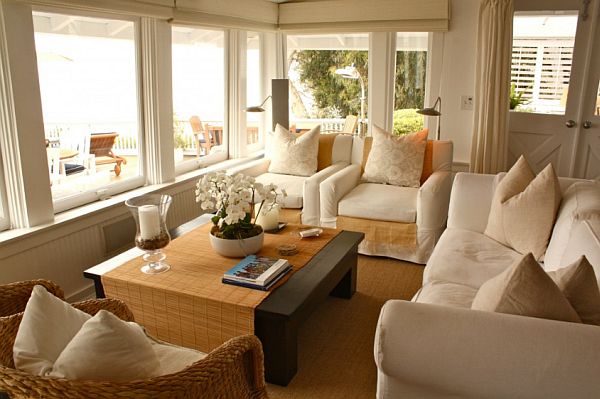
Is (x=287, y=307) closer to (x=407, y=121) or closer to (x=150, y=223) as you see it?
(x=150, y=223)

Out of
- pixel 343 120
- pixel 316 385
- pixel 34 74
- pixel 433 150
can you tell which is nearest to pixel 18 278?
pixel 34 74

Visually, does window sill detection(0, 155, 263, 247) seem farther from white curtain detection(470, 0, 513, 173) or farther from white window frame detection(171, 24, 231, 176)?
white curtain detection(470, 0, 513, 173)

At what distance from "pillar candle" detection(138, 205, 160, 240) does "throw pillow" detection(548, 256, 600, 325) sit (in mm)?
1767

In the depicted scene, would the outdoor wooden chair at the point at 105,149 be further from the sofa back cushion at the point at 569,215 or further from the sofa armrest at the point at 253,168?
the sofa back cushion at the point at 569,215

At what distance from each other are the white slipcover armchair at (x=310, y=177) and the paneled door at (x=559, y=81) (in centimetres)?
172

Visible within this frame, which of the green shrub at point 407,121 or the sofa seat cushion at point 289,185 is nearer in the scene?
the sofa seat cushion at point 289,185

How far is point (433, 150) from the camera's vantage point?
163 inches

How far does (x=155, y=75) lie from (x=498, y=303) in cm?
302

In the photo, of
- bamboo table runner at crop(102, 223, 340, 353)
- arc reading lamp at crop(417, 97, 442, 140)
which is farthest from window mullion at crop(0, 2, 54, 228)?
arc reading lamp at crop(417, 97, 442, 140)

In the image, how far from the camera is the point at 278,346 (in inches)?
91.0

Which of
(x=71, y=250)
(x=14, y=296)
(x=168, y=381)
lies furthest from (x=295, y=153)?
(x=168, y=381)

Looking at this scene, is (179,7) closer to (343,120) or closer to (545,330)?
(343,120)

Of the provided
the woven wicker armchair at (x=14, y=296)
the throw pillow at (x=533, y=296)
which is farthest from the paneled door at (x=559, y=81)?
the woven wicker armchair at (x=14, y=296)

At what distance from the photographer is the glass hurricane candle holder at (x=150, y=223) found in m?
2.44
